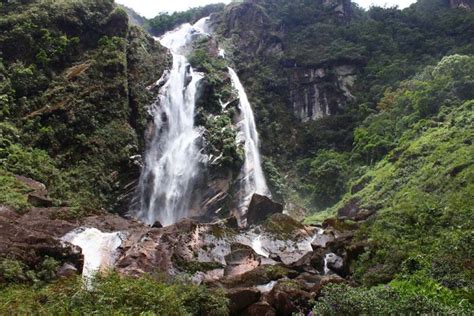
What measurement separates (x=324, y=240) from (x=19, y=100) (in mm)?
18080

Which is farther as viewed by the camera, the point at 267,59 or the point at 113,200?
the point at 267,59

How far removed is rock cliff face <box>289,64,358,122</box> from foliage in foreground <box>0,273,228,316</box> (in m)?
32.1

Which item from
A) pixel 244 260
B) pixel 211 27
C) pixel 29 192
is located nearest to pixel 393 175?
pixel 244 260

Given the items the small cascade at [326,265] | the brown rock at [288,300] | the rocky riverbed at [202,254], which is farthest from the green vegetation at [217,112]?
the brown rock at [288,300]

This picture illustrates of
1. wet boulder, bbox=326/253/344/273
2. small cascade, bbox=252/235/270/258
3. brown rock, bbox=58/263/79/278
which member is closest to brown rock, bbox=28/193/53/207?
brown rock, bbox=58/263/79/278

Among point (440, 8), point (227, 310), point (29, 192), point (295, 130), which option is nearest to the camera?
point (227, 310)

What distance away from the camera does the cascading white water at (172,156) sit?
26844 millimetres

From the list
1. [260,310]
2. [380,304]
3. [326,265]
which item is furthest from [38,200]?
[380,304]

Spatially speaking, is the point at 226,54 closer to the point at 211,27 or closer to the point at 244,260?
the point at 211,27

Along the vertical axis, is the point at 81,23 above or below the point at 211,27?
below

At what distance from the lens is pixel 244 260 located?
16297 millimetres

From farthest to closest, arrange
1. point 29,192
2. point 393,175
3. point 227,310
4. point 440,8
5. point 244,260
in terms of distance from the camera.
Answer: point 440,8, point 393,175, point 29,192, point 244,260, point 227,310

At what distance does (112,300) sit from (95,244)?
7.58 meters

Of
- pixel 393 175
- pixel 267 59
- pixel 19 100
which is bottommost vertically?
pixel 393 175
